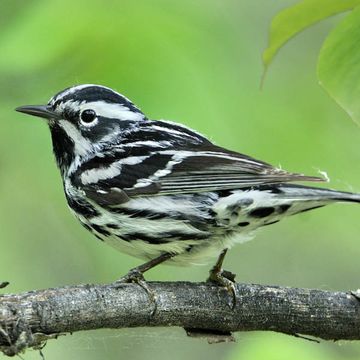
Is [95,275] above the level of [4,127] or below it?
below

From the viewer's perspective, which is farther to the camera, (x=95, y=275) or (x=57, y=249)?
(x=57, y=249)

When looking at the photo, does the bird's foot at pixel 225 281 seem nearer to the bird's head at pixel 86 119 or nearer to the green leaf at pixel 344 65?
the bird's head at pixel 86 119

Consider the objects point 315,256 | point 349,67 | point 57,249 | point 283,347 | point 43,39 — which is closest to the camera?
point 349,67

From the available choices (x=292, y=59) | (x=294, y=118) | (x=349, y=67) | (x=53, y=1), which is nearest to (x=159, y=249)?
(x=294, y=118)

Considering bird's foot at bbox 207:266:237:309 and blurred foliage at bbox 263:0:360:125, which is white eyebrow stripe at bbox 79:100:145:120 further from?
blurred foliage at bbox 263:0:360:125

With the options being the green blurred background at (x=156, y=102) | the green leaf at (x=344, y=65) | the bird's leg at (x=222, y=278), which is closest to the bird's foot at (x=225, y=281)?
the bird's leg at (x=222, y=278)

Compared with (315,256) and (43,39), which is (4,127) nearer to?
(43,39)

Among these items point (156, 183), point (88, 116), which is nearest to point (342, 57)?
point (156, 183)
